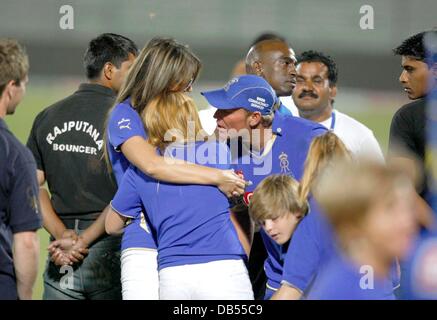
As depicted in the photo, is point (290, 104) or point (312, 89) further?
point (290, 104)

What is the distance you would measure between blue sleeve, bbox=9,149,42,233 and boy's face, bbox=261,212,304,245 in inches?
38.5

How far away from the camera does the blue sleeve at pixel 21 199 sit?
3545 mm

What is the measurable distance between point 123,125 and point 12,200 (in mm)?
675

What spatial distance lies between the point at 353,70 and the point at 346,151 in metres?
14.8

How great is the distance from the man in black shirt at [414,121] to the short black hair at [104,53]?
157 centimetres

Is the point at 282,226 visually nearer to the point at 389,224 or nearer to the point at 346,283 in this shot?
the point at 346,283

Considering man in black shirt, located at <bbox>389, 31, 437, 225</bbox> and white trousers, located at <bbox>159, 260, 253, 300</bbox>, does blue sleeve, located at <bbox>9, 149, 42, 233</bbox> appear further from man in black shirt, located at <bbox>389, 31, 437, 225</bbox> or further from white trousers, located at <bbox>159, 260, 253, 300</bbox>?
man in black shirt, located at <bbox>389, 31, 437, 225</bbox>

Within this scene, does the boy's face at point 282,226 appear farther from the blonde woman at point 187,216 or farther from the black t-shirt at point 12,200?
the black t-shirt at point 12,200

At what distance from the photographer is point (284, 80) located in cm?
552

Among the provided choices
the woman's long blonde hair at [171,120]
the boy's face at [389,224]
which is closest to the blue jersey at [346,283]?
the boy's face at [389,224]

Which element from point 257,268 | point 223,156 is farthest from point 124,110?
point 257,268

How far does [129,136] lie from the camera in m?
3.96

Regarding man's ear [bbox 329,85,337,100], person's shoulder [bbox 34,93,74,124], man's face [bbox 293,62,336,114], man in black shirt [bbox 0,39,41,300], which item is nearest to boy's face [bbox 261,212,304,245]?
man in black shirt [bbox 0,39,41,300]

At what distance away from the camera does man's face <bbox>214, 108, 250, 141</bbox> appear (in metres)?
4.25
